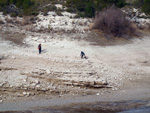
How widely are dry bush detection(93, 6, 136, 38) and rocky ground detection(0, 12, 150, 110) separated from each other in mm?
1050

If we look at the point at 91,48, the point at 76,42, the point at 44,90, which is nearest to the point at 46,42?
the point at 76,42

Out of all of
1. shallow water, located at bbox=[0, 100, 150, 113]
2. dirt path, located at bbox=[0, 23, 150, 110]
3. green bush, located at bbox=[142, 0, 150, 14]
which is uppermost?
green bush, located at bbox=[142, 0, 150, 14]

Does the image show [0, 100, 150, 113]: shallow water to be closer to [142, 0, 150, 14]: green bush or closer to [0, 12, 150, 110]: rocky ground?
[0, 12, 150, 110]: rocky ground

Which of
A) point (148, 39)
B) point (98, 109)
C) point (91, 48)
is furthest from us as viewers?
point (148, 39)

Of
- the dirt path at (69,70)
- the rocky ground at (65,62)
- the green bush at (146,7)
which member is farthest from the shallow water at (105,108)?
the green bush at (146,7)

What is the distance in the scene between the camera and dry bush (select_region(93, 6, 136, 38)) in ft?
70.9

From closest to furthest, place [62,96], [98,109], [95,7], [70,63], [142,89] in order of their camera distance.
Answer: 1. [98,109]
2. [62,96]
3. [142,89]
4. [70,63]
5. [95,7]

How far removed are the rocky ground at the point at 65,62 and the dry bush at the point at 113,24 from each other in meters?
1.05

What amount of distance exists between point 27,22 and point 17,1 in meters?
4.84

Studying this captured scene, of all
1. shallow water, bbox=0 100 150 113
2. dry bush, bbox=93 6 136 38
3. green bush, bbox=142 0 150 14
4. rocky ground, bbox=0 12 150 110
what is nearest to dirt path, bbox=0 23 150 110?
rocky ground, bbox=0 12 150 110

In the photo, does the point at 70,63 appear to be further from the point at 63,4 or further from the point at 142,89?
the point at 63,4

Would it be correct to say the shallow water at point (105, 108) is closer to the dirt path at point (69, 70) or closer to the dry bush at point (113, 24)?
the dirt path at point (69, 70)

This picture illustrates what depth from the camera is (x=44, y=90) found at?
44.0 ft

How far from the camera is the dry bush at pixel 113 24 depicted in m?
21.6
